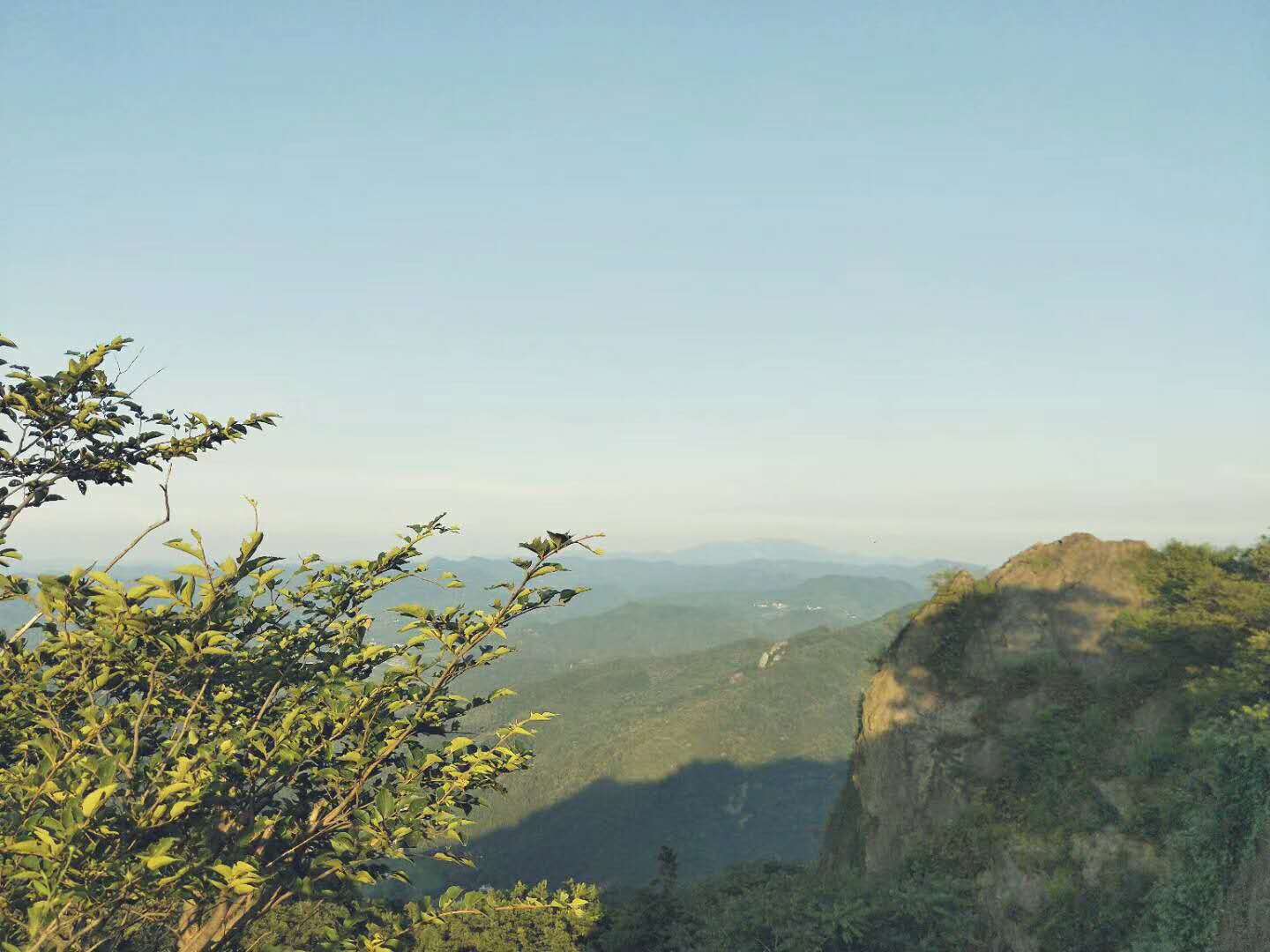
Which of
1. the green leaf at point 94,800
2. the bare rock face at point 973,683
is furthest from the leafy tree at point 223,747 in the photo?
the bare rock face at point 973,683

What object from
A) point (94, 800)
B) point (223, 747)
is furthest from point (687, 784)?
point (94, 800)

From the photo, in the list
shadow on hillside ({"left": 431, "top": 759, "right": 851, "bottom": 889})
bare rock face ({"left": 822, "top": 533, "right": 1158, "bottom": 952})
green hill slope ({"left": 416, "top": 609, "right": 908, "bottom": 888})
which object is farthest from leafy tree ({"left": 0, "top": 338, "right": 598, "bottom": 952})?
shadow on hillside ({"left": 431, "top": 759, "right": 851, "bottom": 889})

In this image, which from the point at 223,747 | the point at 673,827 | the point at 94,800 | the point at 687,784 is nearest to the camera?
the point at 94,800

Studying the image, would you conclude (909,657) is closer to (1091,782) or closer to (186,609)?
(1091,782)

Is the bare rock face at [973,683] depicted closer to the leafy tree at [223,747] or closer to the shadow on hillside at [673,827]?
the leafy tree at [223,747]

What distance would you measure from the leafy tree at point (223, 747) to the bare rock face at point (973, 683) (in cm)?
2829

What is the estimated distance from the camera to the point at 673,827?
138m

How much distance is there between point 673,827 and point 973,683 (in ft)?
395

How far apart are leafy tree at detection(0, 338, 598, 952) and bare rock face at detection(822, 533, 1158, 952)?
28291mm

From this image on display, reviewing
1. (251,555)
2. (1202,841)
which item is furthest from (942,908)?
(251,555)

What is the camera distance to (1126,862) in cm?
2269

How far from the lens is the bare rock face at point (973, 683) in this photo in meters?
30.9

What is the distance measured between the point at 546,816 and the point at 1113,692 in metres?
135

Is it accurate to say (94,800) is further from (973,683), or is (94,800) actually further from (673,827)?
(673,827)
